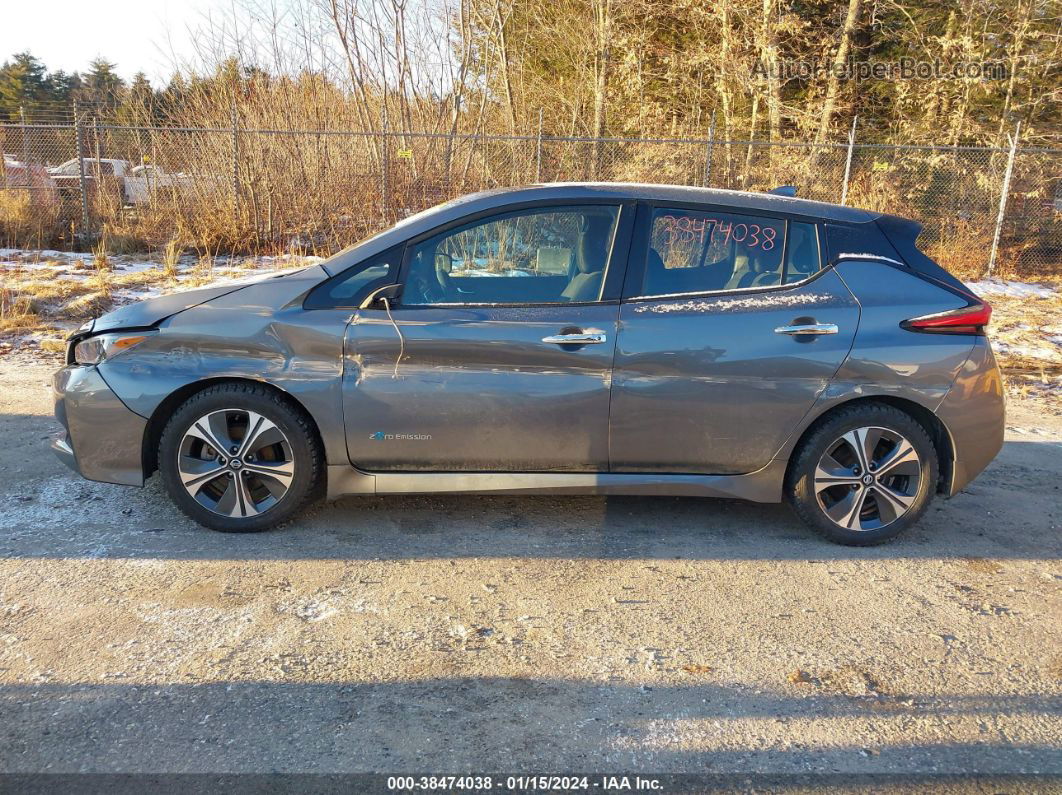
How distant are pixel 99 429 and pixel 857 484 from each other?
3.69 m

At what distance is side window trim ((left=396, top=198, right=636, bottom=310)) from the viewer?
4117 mm

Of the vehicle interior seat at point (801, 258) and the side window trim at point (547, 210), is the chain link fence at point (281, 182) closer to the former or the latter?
the side window trim at point (547, 210)

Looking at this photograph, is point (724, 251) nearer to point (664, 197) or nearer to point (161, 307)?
point (664, 197)

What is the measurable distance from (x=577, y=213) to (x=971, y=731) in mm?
2732

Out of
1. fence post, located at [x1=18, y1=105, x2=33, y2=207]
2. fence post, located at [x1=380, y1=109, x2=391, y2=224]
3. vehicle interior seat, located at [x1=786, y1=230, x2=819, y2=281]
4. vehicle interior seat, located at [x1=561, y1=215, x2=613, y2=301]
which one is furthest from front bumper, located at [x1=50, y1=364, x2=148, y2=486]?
fence post, located at [x1=18, y1=105, x2=33, y2=207]

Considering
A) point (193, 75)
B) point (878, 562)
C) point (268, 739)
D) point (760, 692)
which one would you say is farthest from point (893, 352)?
point (193, 75)

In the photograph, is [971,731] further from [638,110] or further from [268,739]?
[638,110]

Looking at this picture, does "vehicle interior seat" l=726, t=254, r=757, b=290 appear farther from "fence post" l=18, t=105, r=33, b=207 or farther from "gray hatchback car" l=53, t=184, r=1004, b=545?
"fence post" l=18, t=105, r=33, b=207

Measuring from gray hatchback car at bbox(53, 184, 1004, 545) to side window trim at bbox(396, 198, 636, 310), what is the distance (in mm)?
11

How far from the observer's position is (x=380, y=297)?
409cm

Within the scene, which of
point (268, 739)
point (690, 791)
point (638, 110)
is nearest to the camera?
point (690, 791)

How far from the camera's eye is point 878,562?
414 cm

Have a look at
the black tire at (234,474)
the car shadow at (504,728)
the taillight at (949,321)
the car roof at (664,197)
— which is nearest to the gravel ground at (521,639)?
the car shadow at (504,728)

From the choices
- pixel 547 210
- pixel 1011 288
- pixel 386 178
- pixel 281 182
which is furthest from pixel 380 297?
pixel 1011 288
